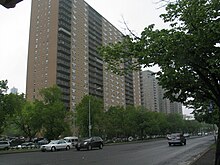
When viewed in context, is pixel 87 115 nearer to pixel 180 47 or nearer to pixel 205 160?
pixel 205 160

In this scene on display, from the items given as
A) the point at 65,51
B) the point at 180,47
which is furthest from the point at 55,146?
the point at 65,51

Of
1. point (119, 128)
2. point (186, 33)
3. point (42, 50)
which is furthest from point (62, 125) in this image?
point (42, 50)

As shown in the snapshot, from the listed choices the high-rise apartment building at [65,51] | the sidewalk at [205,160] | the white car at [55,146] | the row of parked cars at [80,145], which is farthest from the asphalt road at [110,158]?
the high-rise apartment building at [65,51]

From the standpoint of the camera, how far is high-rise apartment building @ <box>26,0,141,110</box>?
9781 cm

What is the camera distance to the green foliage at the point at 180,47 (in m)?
9.02

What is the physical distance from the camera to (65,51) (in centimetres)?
10156

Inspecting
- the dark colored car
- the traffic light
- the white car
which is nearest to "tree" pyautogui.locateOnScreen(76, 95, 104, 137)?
the white car

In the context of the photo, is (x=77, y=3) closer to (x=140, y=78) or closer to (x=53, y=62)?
(x=53, y=62)

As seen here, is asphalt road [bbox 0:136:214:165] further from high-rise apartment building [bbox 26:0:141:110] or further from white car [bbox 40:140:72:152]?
high-rise apartment building [bbox 26:0:141:110]

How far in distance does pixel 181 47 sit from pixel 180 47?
33 mm

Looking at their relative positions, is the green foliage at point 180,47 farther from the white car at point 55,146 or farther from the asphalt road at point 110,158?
the white car at point 55,146

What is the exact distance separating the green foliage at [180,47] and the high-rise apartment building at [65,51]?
279ft

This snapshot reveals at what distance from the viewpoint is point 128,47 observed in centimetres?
1035

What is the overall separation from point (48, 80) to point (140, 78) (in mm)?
71443
